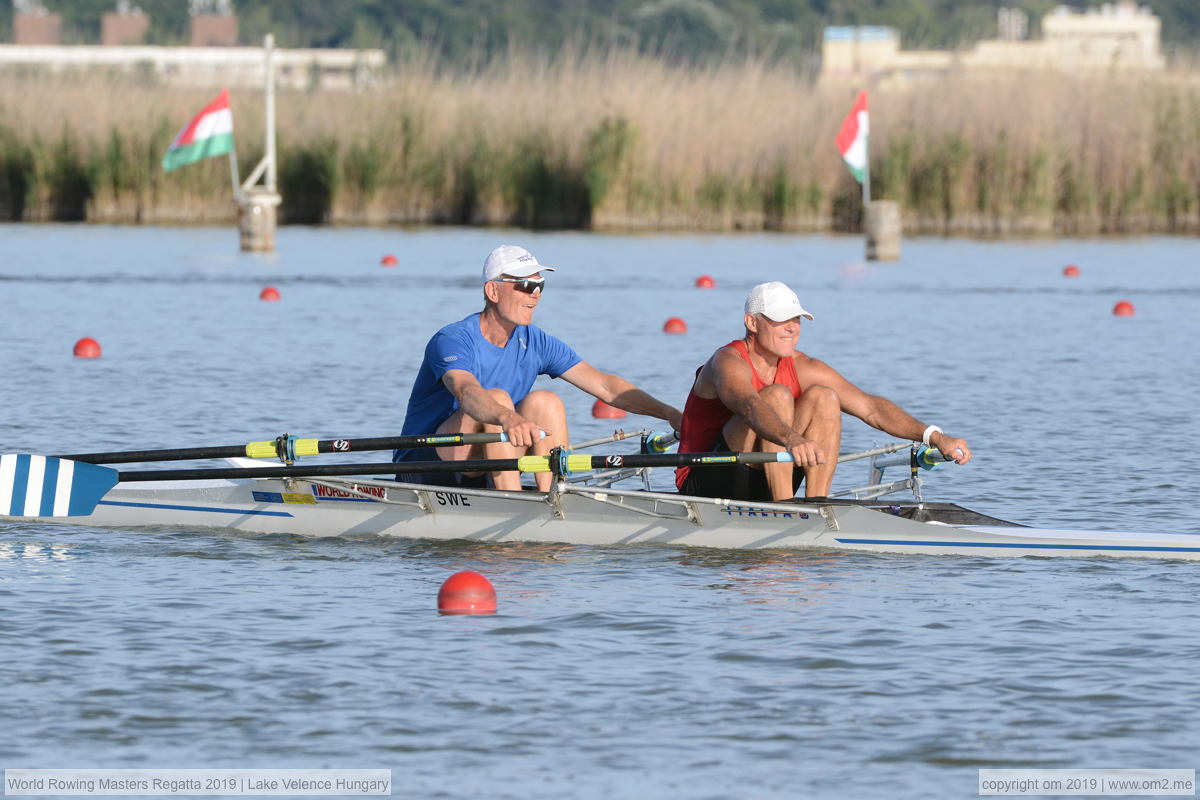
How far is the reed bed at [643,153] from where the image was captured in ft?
99.5

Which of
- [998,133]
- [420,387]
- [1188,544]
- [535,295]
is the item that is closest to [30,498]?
[420,387]

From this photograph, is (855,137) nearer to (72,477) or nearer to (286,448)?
(286,448)

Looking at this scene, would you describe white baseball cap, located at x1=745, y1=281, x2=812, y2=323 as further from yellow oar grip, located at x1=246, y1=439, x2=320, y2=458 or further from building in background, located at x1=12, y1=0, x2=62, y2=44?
building in background, located at x1=12, y1=0, x2=62, y2=44

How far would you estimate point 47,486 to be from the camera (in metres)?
9.56

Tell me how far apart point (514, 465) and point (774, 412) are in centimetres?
122

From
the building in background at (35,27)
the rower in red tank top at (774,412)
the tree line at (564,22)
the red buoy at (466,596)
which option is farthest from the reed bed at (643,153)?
the building in background at (35,27)

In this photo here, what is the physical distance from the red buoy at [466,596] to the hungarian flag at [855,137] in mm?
19853

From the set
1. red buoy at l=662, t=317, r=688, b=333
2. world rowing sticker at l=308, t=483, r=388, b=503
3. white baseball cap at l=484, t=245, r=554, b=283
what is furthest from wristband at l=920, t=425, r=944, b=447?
red buoy at l=662, t=317, r=688, b=333

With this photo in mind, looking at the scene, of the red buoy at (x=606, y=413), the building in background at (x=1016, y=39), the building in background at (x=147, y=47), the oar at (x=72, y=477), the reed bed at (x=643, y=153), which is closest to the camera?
the oar at (x=72, y=477)

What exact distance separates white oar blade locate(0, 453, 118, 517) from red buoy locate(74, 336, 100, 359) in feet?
24.7

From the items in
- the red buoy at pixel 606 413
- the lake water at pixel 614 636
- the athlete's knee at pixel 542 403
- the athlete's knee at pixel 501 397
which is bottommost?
the lake water at pixel 614 636

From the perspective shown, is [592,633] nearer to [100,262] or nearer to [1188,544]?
[1188,544]

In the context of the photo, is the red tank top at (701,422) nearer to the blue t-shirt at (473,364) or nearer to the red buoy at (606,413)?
the blue t-shirt at (473,364)

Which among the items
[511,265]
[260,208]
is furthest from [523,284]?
[260,208]
